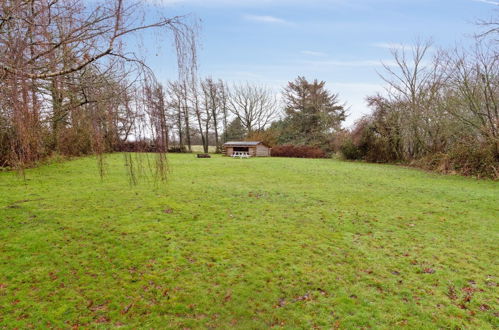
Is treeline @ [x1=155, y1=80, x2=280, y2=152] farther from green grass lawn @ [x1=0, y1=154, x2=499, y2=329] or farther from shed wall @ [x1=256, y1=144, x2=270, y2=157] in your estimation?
green grass lawn @ [x1=0, y1=154, x2=499, y2=329]

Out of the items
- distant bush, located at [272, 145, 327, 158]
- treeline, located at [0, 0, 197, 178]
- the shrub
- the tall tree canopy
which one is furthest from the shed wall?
treeline, located at [0, 0, 197, 178]

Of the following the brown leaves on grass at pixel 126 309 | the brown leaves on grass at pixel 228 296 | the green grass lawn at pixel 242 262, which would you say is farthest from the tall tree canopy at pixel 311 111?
the brown leaves on grass at pixel 126 309

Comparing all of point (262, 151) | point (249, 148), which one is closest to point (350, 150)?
point (262, 151)

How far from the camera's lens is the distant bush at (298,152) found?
26.8m

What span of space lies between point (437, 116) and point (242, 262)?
16.2 metres

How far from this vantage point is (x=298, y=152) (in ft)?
90.4

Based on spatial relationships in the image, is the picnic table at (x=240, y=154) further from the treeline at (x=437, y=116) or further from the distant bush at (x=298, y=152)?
the treeline at (x=437, y=116)

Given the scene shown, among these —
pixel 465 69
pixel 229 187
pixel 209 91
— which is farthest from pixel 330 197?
pixel 209 91

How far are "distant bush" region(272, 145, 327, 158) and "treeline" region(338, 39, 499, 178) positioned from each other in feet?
13.4

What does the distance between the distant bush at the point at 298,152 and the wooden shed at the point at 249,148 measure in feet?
4.89

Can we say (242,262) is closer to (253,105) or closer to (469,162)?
(469,162)

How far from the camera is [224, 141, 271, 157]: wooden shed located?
87.7 ft

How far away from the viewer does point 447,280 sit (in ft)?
11.1

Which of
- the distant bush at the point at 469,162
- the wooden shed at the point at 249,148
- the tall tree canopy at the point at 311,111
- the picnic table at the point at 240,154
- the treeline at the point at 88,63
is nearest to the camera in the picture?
the treeline at the point at 88,63
